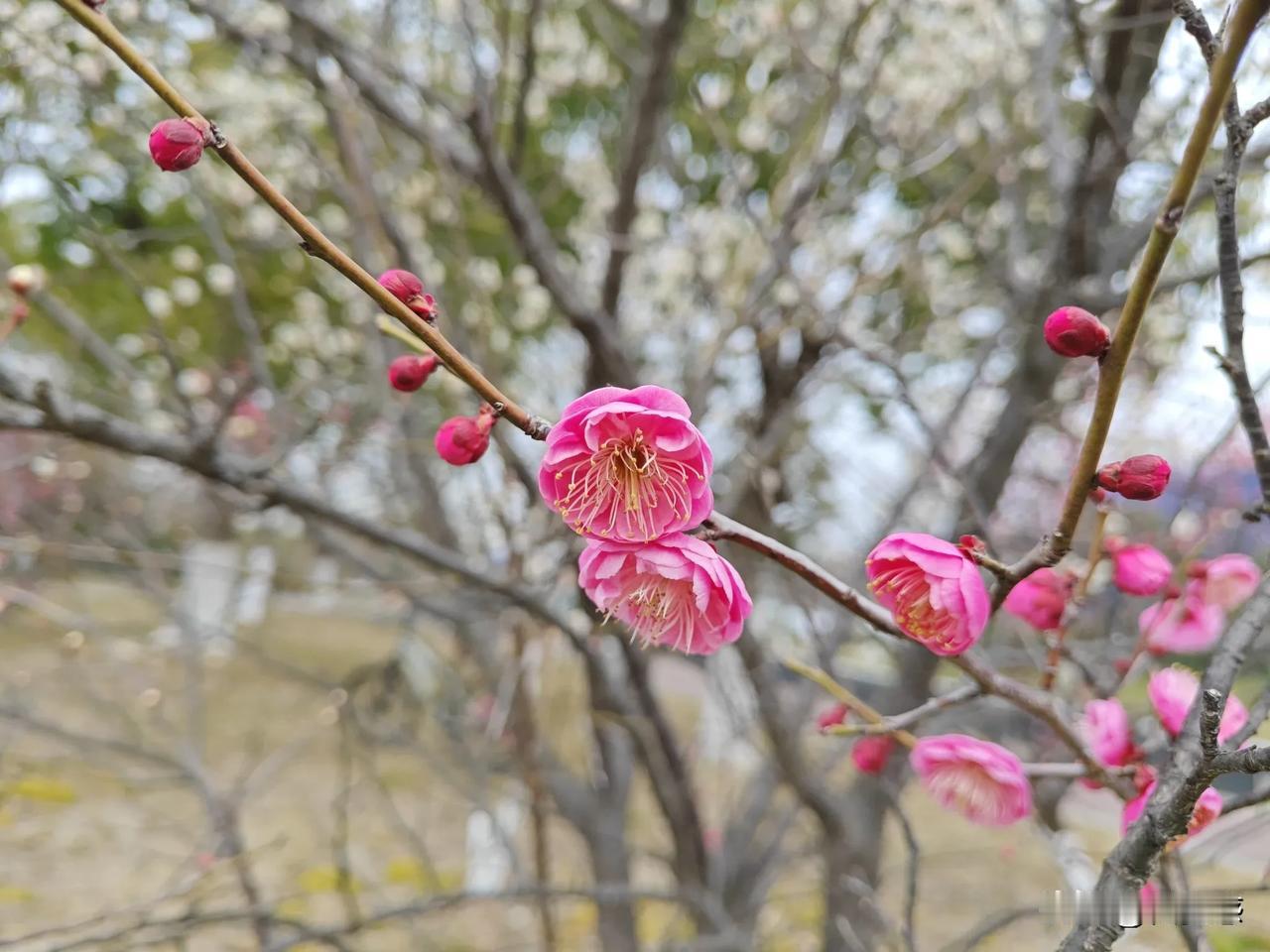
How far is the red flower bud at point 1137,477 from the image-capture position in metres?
0.37

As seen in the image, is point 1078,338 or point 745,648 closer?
point 1078,338

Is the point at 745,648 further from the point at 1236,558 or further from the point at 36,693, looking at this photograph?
the point at 36,693

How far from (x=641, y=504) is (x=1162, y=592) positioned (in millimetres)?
504

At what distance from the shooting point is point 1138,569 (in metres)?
0.63

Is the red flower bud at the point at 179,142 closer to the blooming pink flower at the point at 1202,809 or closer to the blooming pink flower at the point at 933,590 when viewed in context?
the blooming pink flower at the point at 933,590

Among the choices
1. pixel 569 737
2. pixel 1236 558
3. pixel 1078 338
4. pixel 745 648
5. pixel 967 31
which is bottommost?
pixel 1078 338

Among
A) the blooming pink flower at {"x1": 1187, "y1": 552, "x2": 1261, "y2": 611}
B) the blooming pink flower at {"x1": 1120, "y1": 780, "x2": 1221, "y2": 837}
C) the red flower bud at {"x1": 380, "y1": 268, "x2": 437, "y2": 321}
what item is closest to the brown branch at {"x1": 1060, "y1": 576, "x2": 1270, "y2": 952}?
the blooming pink flower at {"x1": 1120, "y1": 780, "x2": 1221, "y2": 837}

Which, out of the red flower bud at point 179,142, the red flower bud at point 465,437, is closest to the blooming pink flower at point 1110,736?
the red flower bud at point 465,437

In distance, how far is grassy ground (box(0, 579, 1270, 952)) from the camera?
184 cm

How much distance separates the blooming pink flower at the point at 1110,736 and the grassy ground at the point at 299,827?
0.80 m

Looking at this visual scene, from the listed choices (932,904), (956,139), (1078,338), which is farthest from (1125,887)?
(932,904)

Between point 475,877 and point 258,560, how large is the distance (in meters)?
4.09

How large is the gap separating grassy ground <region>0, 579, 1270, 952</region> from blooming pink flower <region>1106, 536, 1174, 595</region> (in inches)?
31.2

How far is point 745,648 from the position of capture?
131 cm
